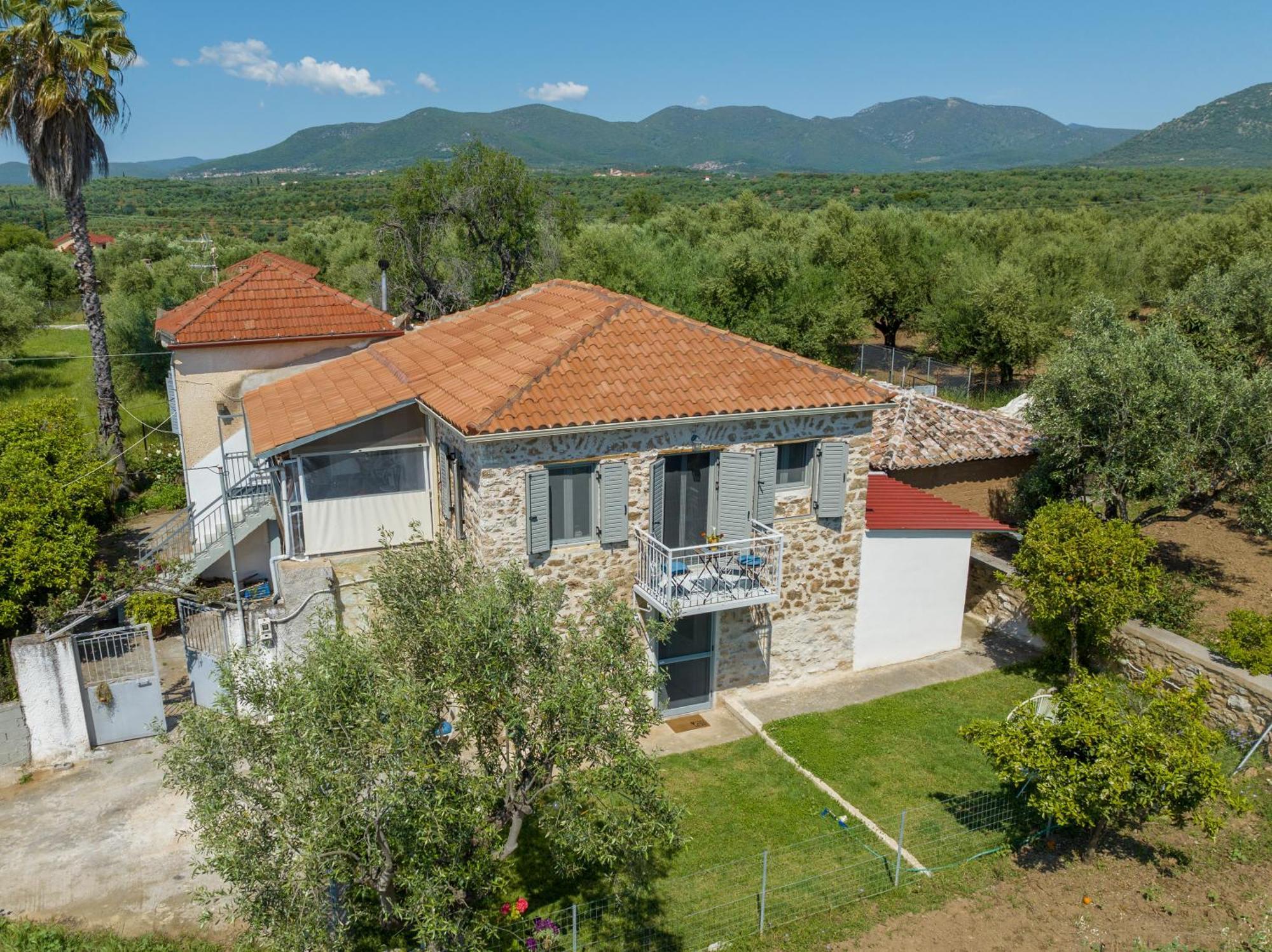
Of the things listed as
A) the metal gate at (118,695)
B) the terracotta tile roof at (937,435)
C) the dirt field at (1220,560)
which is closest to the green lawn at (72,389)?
the metal gate at (118,695)

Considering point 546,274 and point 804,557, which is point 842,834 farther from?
point 546,274

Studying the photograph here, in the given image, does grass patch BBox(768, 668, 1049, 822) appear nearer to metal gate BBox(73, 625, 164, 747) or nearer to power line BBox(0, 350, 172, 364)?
metal gate BBox(73, 625, 164, 747)

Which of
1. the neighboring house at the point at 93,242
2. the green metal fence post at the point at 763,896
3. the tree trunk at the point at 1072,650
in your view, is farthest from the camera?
the neighboring house at the point at 93,242

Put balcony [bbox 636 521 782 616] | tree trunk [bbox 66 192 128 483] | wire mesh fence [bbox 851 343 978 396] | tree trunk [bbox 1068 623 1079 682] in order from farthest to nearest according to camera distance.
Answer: wire mesh fence [bbox 851 343 978 396], tree trunk [bbox 66 192 128 483], tree trunk [bbox 1068 623 1079 682], balcony [bbox 636 521 782 616]

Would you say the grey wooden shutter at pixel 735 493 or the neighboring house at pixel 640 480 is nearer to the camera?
the neighboring house at pixel 640 480

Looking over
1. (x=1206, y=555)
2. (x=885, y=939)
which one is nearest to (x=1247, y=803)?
(x=885, y=939)

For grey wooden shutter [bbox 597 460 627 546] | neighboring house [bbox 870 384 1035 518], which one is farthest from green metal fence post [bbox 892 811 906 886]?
neighboring house [bbox 870 384 1035 518]

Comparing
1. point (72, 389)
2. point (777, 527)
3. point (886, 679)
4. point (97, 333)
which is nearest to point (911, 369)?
point (886, 679)

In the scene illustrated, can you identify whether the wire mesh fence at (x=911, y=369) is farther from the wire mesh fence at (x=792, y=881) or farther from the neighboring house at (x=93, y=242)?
the neighboring house at (x=93, y=242)
